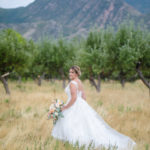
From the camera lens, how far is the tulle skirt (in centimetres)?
471

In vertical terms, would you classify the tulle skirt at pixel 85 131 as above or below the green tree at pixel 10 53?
below

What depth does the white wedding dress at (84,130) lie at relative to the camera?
4.71 meters

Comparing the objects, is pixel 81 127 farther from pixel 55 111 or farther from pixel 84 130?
pixel 55 111

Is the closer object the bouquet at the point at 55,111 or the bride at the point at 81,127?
the bride at the point at 81,127

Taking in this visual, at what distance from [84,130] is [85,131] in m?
0.04

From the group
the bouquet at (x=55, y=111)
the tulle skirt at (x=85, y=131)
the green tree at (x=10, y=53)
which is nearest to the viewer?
the tulle skirt at (x=85, y=131)

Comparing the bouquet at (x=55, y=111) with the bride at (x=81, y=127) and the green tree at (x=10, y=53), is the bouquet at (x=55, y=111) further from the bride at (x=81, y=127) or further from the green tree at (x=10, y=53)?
the green tree at (x=10, y=53)

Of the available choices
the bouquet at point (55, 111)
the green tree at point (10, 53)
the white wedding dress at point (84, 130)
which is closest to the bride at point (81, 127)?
the white wedding dress at point (84, 130)

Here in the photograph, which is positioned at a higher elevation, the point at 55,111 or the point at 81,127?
the point at 55,111

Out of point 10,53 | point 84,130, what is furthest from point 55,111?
point 10,53

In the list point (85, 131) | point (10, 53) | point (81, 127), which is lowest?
point (85, 131)

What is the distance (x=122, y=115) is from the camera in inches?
343

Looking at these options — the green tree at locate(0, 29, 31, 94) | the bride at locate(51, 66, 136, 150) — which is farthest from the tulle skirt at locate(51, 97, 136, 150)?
the green tree at locate(0, 29, 31, 94)

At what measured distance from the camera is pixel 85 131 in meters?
4.84
